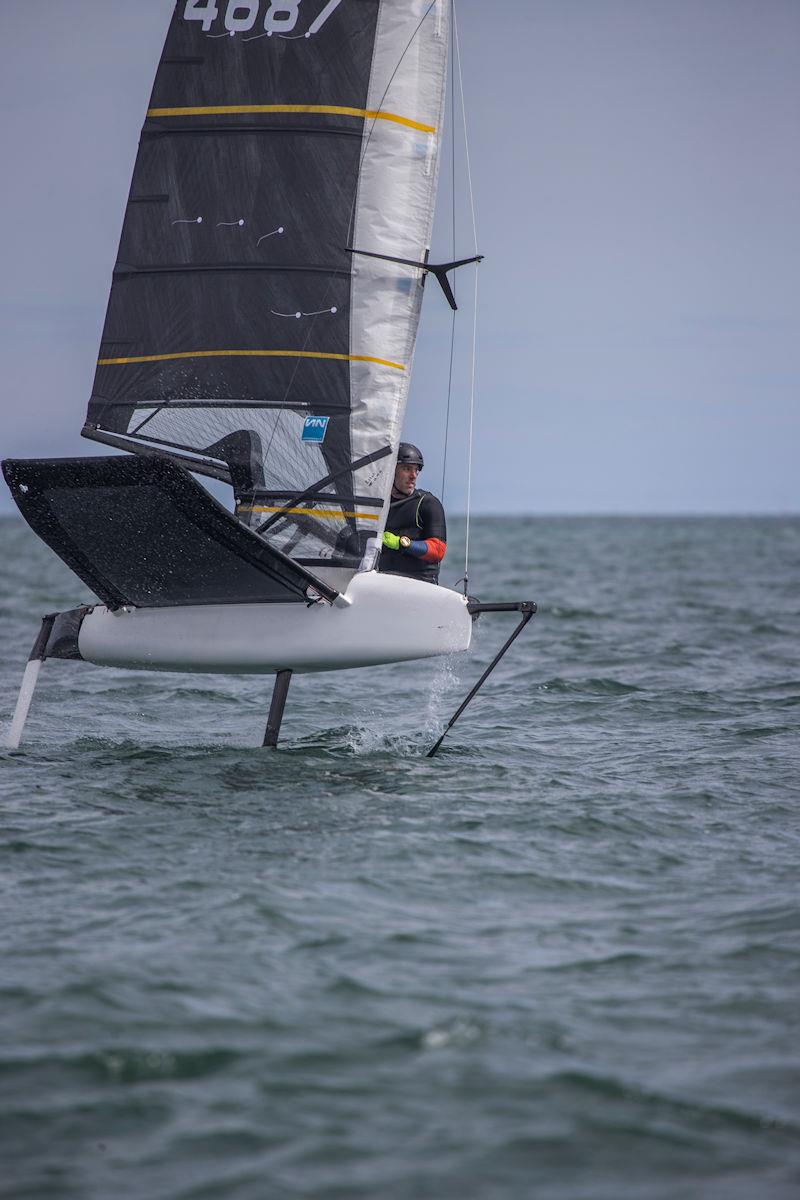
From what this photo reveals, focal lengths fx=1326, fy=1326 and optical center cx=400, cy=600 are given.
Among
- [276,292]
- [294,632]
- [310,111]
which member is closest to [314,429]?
[276,292]

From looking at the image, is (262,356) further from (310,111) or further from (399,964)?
(399,964)

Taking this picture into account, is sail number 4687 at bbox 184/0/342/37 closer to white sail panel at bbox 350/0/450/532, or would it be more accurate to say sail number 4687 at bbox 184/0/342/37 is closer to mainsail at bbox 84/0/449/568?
mainsail at bbox 84/0/449/568

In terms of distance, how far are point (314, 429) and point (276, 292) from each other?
39.3 inches

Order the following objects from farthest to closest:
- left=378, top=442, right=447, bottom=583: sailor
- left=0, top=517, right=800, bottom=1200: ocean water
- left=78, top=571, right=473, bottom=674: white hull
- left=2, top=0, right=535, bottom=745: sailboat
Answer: left=378, top=442, right=447, bottom=583: sailor
left=2, top=0, right=535, bottom=745: sailboat
left=78, top=571, right=473, bottom=674: white hull
left=0, top=517, right=800, bottom=1200: ocean water

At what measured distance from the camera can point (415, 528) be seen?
31.4 ft

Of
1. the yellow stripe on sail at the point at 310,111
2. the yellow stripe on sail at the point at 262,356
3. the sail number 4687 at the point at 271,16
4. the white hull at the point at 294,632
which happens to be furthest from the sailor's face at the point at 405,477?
the sail number 4687 at the point at 271,16

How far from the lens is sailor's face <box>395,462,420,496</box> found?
375 inches

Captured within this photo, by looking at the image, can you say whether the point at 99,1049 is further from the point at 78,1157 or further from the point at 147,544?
the point at 147,544

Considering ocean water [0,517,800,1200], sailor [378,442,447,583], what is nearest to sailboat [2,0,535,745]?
sailor [378,442,447,583]

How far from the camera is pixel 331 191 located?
9047 millimetres

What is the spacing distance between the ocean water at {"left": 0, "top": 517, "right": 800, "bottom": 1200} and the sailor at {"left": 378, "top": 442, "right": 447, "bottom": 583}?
A: 1.35m

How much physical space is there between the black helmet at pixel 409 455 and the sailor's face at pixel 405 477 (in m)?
0.02

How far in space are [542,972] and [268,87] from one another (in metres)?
6.54

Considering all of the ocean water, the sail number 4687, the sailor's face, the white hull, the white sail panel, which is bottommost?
the ocean water
